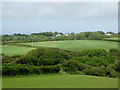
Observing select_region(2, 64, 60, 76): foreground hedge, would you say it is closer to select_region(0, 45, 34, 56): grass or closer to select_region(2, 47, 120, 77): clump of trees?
select_region(2, 47, 120, 77): clump of trees

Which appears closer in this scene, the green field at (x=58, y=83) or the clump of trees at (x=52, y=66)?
the green field at (x=58, y=83)

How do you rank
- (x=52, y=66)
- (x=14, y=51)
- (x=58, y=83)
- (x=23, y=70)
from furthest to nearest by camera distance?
(x=14, y=51)
(x=52, y=66)
(x=23, y=70)
(x=58, y=83)

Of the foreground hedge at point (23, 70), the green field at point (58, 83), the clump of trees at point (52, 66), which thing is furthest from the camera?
the clump of trees at point (52, 66)

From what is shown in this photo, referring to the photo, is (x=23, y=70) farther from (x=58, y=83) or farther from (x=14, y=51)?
(x=14, y=51)

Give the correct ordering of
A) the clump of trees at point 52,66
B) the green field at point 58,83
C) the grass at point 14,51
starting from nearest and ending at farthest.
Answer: the green field at point 58,83
the clump of trees at point 52,66
the grass at point 14,51

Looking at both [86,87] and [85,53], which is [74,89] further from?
[85,53]

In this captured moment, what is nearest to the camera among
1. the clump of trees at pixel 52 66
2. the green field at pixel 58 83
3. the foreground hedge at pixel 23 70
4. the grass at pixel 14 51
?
the green field at pixel 58 83

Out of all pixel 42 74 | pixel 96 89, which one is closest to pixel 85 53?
pixel 42 74

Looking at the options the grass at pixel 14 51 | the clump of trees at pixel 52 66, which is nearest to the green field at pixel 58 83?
the clump of trees at pixel 52 66

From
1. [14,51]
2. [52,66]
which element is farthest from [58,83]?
[14,51]

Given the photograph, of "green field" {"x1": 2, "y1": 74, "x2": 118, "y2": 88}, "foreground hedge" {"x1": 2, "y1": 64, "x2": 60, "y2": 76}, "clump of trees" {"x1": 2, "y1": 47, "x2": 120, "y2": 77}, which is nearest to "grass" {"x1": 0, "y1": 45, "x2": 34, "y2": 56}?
"clump of trees" {"x1": 2, "y1": 47, "x2": 120, "y2": 77}

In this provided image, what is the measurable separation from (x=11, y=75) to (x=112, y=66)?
13.4 m

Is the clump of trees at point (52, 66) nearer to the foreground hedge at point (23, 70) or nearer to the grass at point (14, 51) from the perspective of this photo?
the foreground hedge at point (23, 70)

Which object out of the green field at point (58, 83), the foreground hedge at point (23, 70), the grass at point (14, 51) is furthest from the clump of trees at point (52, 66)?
the grass at point (14, 51)
